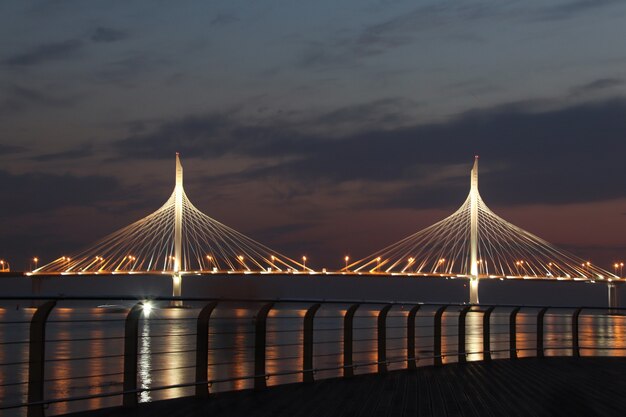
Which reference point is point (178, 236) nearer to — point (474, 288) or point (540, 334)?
point (474, 288)

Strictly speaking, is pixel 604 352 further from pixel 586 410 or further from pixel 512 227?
pixel 512 227

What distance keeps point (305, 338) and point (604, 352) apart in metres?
22.9

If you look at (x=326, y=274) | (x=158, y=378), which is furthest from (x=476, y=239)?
(x=158, y=378)

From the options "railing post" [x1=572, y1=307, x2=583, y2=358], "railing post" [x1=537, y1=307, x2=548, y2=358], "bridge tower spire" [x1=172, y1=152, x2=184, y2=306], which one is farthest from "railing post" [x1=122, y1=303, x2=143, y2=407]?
"bridge tower spire" [x1=172, y1=152, x2=184, y2=306]

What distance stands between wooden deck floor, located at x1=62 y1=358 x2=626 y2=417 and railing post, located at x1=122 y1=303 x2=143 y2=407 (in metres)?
0.09

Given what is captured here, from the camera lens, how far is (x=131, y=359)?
5660mm

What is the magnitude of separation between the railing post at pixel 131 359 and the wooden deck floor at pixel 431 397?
3.7 inches

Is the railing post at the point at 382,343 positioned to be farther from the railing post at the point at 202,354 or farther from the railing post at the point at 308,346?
the railing post at the point at 202,354

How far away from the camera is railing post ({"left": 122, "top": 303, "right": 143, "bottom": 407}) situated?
5.63 m

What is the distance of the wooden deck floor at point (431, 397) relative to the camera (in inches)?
230

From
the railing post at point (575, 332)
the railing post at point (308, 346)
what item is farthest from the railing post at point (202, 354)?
the railing post at point (575, 332)

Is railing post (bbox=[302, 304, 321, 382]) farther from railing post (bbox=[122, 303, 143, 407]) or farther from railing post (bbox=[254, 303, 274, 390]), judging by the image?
railing post (bbox=[122, 303, 143, 407])

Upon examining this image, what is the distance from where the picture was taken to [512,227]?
69750 mm

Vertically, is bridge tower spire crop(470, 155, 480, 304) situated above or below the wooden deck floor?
above
